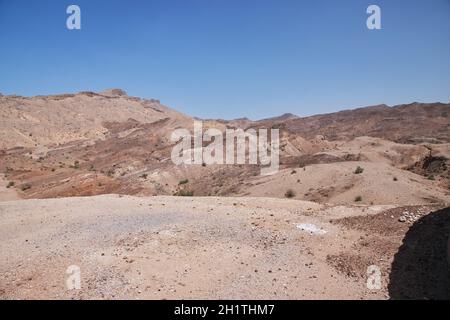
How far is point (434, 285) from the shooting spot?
273 inches

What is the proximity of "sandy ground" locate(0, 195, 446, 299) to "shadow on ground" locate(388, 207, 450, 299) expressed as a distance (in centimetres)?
21

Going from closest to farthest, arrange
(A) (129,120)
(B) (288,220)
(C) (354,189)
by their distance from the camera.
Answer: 1. (B) (288,220)
2. (C) (354,189)
3. (A) (129,120)

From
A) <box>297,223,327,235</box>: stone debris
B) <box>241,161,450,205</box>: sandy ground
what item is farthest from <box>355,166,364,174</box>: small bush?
<box>297,223,327,235</box>: stone debris

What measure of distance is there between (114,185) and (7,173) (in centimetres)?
1105

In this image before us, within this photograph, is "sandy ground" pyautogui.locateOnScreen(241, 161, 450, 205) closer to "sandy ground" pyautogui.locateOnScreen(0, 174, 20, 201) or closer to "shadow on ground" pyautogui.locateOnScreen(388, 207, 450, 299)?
"shadow on ground" pyautogui.locateOnScreen(388, 207, 450, 299)

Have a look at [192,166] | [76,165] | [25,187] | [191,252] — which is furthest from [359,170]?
[76,165]

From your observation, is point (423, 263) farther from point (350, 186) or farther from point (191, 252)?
point (350, 186)

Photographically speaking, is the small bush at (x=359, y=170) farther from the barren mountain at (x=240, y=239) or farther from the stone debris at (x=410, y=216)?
the stone debris at (x=410, y=216)

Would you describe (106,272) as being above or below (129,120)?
below

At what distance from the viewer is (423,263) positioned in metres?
7.75

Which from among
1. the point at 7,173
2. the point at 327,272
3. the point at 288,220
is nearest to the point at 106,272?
the point at 327,272

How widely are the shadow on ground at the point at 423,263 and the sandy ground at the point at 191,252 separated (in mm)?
213
